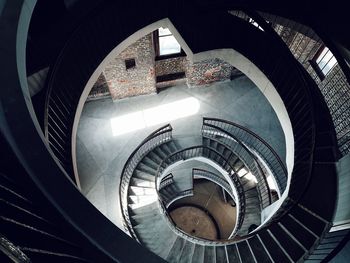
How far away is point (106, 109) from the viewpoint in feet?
45.1

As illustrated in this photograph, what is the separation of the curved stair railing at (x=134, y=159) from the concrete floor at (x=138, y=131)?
0.63m

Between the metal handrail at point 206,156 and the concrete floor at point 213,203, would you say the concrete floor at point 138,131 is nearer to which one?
the metal handrail at point 206,156

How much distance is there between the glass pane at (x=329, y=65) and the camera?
9356mm

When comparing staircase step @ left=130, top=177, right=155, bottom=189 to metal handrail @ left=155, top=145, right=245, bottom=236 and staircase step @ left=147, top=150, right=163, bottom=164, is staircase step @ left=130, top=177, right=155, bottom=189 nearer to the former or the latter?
metal handrail @ left=155, top=145, right=245, bottom=236

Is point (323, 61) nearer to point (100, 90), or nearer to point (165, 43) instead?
point (165, 43)

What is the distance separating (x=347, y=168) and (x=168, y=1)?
6705mm

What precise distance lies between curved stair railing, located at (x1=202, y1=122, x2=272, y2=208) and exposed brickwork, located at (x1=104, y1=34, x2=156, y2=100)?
10.4 ft

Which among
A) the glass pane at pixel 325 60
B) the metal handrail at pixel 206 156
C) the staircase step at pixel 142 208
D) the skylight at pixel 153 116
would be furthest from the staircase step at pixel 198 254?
the glass pane at pixel 325 60

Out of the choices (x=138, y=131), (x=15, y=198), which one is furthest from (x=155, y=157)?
(x=15, y=198)

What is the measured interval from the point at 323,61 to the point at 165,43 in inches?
234

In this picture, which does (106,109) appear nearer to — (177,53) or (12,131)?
(177,53)

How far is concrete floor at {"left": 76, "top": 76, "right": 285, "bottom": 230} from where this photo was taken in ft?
40.3

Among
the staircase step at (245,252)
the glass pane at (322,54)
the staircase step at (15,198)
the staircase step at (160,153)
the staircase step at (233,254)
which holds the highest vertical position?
the glass pane at (322,54)

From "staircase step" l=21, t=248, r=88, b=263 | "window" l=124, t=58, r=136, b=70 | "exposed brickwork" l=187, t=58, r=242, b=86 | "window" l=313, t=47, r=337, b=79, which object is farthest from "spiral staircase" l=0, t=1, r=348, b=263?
"window" l=124, t=58, r=136, b=70
